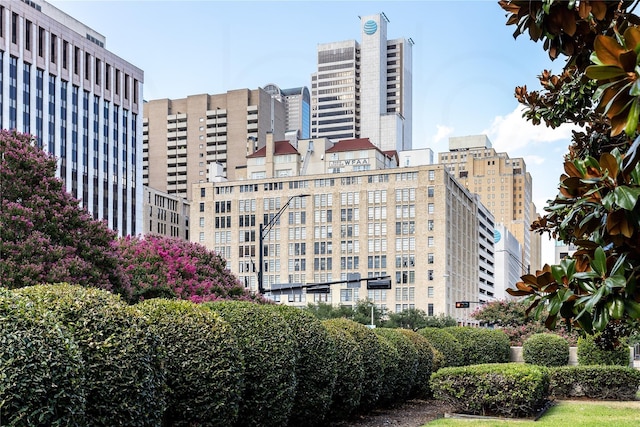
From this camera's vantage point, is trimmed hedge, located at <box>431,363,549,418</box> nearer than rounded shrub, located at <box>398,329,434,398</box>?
Yes

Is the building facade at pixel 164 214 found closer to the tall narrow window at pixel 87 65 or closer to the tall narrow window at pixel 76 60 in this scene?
the tall narrow window at pixel 87 65

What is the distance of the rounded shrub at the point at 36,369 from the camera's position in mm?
6145

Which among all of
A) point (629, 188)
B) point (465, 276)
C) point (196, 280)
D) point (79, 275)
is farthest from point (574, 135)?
point (465, 276)

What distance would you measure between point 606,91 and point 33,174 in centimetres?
1761

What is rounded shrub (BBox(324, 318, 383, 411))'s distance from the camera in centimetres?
1600

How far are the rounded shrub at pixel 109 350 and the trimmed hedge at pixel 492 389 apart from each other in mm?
10010

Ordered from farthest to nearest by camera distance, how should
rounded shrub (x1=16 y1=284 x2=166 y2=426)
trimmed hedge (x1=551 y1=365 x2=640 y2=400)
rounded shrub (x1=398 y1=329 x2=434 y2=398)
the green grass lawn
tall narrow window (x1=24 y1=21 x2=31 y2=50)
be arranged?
1. tall narrow window (x1=24 y1=21 x2=31 y2=50)
2. trimmed hedge (x1=551 y1=365 x2=640 y2=400)
3. rounded shrub (x1=398 y1=329 x2=434 y2=398)
4. the green grass lawn
5. rounded shrub (x1=16 y1=284 x2=166 y2=426)

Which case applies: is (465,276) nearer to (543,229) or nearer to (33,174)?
(33,174)

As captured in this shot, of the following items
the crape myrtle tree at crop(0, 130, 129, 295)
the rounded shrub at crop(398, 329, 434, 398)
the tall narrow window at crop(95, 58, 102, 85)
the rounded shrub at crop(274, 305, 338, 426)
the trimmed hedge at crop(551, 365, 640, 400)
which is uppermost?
the tall narrow window at crop(95, 58, 102, 85)

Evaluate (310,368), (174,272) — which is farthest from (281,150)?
(310,368)

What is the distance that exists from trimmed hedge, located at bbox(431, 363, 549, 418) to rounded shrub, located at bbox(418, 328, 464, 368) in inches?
249

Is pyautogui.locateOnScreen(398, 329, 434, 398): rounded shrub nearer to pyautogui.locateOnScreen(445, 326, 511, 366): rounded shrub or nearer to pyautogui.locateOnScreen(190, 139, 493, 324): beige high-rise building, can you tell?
pyautogui.locateOnScreen(445, 326, 511, 366): rounded shrub

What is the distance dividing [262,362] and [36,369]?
5277 mm

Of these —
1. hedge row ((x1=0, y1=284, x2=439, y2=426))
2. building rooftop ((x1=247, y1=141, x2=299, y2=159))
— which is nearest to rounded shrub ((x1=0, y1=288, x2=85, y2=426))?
hedge row ((x1=0, y1=284, x2=439, y2=426))
